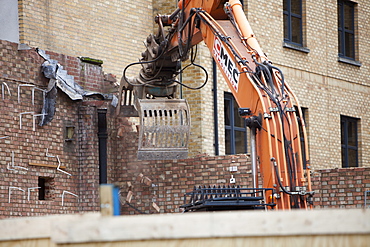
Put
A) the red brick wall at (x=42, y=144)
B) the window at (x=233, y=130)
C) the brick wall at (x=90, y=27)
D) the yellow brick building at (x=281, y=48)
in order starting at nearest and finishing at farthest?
the red brick wall at (x=42, y=144), the brick wall at (x=90, y=27), the yellow brick building at (x=281, y=48), the window at (x=233, y=130)

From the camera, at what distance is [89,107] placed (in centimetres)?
1634

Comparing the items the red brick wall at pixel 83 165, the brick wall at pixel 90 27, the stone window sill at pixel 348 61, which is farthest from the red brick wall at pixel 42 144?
the stone window sill at pixel 348 61

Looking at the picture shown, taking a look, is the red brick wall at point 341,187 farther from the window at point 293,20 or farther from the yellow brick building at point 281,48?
the window at point 293,20

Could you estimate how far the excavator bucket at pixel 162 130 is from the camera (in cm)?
1574

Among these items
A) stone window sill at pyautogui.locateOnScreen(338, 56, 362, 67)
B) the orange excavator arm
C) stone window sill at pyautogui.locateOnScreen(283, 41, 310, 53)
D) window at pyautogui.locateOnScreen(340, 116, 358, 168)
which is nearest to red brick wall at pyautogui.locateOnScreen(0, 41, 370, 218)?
the orange excavator arm

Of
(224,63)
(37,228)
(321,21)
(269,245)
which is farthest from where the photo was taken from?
(321,21)

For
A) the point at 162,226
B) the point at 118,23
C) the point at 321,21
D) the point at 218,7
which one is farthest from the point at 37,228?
the point at 321,21

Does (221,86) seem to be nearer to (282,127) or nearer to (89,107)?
(89,107)

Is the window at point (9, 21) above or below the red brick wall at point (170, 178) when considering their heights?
above

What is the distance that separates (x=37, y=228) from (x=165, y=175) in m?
10.9

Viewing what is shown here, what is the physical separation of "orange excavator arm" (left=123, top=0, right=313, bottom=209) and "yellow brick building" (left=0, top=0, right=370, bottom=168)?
10.9 feet

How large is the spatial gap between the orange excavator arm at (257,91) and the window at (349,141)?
31.4 feet

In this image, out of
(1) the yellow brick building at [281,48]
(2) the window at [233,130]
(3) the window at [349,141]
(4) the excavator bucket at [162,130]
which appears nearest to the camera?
(4) the excavator bucket at [162,130]

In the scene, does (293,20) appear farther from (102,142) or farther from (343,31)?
(102,142)
